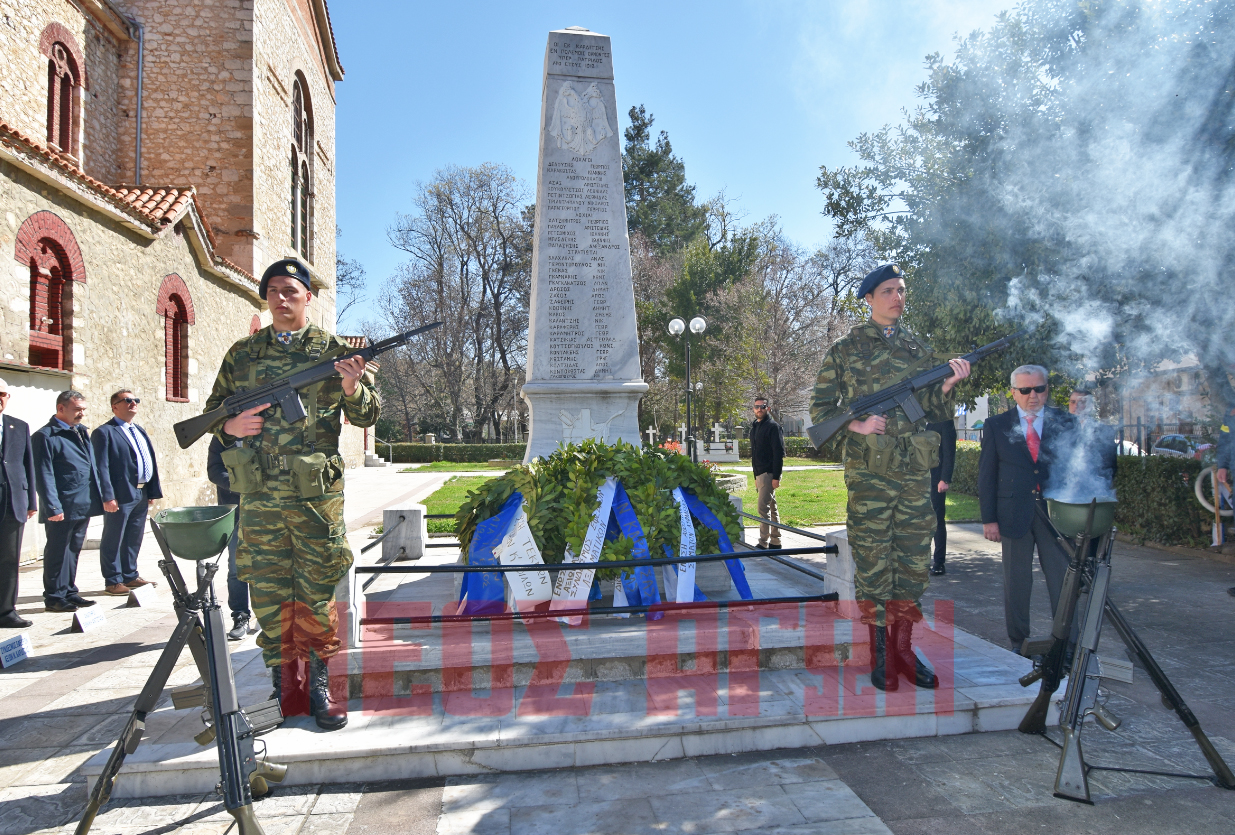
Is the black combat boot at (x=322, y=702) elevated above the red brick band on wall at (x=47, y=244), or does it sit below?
below

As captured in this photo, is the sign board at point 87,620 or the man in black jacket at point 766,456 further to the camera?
the man in black jacket at point 766,456

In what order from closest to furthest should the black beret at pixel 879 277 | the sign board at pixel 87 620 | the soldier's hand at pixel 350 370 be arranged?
the soldier's hand at pixel 350 370
the black beret at pixel 879 277
the sign board at pixel 87 620

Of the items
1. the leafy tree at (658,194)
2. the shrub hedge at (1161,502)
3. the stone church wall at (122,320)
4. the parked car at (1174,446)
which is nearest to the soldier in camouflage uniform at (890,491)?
the shrub hedge at (1161,502)

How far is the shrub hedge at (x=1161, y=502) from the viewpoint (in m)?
8.89

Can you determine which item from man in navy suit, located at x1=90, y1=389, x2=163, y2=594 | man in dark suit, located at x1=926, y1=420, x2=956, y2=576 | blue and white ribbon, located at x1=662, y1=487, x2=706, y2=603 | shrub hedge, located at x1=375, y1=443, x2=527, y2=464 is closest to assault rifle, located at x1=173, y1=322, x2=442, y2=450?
blue and white ribbon, located at x1=662, y1=487, x2=706, y2=603

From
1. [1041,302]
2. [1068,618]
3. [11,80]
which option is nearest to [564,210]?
[1041,302]

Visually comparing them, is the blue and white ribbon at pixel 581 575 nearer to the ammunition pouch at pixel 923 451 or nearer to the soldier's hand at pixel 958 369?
the ammunition pouch at pixel 923 451

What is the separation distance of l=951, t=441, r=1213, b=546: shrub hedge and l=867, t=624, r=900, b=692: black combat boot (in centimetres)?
612

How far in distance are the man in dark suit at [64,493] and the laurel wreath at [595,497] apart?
389cm

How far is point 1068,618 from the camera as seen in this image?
11.2ft

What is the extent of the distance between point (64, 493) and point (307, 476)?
4743mm

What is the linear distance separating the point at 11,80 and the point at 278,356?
44.4 feet

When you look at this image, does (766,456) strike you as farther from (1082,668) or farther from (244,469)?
(244,469)

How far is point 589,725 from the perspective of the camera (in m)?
3.52
